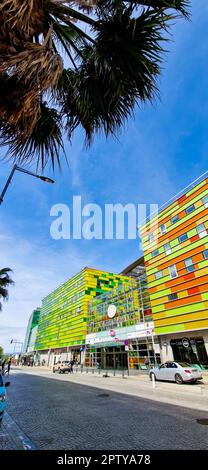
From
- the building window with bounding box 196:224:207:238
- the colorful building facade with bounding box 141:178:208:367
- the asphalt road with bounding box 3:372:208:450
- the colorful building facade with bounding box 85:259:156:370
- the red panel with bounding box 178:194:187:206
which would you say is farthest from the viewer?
the colorful building facade with bounding box 85:259:156:370

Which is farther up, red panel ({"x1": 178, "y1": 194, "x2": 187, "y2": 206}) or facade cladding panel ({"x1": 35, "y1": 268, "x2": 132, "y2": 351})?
red panel ({"x1": 178, "y1": 194, "x2": 187, "y2": 206})

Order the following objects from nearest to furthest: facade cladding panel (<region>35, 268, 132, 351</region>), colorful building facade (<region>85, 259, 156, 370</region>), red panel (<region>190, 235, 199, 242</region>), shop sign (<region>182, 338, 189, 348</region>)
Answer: shop sign (<region>182, 338, 189, 348</region>) < red panel (<region>190, 235, 199, 242</region>) < colorful building facade (<region>85, 259, 156, 370</region>) < facade cladding panel (<region>35, 268, 132, 351</region>)

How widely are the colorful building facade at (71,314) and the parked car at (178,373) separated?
78.7ft

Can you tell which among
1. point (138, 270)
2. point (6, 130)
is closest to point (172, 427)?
point (6, 130)

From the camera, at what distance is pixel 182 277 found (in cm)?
2148

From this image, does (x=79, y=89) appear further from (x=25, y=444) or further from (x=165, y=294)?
(x=165, y=294)

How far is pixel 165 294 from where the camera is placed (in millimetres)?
22922

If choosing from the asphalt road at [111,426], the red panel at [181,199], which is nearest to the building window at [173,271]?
the red panel at [181,199]

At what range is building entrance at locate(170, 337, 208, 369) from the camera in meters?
18.6

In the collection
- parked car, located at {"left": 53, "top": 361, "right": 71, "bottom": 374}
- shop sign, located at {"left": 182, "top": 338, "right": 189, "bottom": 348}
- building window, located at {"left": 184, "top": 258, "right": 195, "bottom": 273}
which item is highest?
building window, located at {"left": 184, "top": 258, "right": 195, "bottom": 273}

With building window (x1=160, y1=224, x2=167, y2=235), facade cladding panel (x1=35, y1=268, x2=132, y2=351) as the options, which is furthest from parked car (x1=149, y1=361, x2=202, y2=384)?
facade cladding panel (x1=35, y1=268, x2=132, y2=351)

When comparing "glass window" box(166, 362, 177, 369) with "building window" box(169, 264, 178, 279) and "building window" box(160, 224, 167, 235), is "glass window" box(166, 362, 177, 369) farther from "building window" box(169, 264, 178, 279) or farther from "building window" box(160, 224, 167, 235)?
"building window" box(160, 224, 167, 235)

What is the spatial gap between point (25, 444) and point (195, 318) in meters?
17.9

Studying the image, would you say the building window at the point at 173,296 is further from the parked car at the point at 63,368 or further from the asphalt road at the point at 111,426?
the parked car at the point at 63,368
